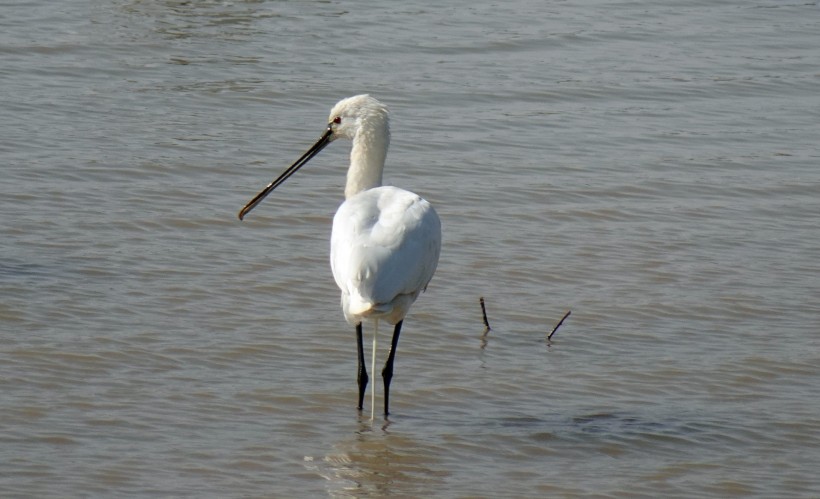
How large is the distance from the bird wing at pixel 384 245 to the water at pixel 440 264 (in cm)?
65

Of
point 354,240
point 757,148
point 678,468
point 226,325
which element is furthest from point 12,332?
point 757,148

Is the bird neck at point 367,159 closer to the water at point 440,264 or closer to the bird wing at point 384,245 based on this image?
the bird wing at point 384,245

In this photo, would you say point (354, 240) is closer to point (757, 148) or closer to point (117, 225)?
point (117, 225)

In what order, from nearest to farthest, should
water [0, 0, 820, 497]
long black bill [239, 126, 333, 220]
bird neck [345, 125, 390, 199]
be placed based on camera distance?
1. water [0, 0, 820, 497]
2. bird neck [345, 125, 390, 199]
3. long black bill [239, 126, 333, 220]

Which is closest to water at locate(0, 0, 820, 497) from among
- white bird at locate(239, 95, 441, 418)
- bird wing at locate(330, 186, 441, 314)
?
white bird at locate(239, 95, 441, 418)

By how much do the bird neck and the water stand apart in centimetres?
85

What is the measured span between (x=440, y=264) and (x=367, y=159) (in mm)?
1783

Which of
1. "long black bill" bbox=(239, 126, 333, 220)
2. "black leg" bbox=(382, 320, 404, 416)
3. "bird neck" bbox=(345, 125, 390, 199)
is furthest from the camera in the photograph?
"long black bill" bbox=(239, 126, 333, 220)

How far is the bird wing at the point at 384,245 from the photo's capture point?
229 inches

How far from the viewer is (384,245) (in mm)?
5902

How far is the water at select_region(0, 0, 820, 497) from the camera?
19.1 ft

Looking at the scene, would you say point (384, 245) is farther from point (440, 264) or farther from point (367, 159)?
point (440, 264)

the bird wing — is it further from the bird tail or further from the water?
the water

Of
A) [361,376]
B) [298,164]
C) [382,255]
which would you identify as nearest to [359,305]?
[382,255]
